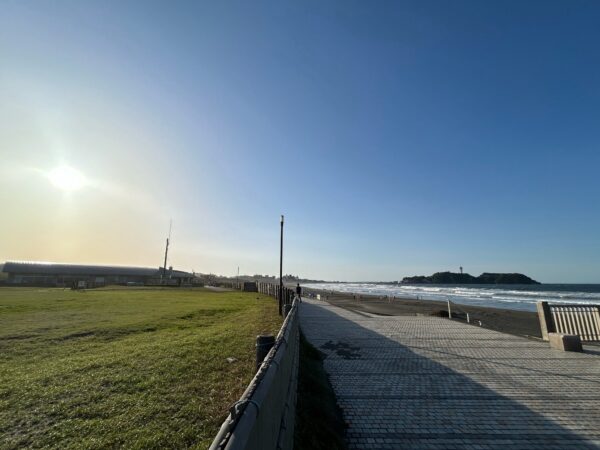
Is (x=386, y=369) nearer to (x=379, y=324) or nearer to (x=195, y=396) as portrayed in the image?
(x=195, y=396)

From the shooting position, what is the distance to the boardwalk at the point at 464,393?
4.22m

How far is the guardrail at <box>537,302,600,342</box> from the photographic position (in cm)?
969

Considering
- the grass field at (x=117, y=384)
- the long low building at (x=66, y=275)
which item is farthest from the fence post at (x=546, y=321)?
the long low building at (x=66, y=275)

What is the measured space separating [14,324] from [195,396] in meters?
10.6

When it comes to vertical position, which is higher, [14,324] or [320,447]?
[14,324]

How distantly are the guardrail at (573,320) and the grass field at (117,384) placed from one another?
999cm

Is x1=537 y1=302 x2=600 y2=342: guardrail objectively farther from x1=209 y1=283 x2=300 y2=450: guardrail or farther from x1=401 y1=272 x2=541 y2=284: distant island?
x1=401 y1=272 x2=541 y2=284: distant island

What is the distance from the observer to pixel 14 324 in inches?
419

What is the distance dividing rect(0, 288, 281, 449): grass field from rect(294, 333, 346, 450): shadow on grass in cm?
111

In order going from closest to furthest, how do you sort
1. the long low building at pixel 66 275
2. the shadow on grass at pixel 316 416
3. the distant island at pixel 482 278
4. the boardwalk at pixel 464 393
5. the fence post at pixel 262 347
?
1. the shadow on grass at pixel 316 416
2. the boardwalk at pixel 464 393
3. the fence post at pixel 262 347
4. the long low building at pixel 66 275
5. the distant island at pixel 482 278

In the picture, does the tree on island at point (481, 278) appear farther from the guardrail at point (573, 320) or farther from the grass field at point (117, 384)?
the grass field at point (117, 384)

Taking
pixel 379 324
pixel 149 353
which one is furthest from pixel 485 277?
pixel 149 353

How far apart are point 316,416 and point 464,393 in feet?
10.8

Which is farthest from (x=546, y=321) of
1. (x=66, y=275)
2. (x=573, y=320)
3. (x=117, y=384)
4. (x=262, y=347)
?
(x=66, y=275)
